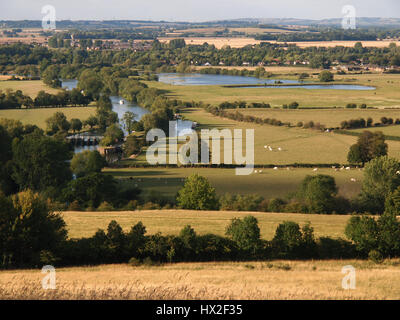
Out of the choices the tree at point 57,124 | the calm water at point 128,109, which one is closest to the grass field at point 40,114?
the tree at point 57,124

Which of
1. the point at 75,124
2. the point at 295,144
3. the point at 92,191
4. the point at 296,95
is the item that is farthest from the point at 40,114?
the point at 296,95

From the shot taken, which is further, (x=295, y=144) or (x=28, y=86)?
(x=28, y=86)

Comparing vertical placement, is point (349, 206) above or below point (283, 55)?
below

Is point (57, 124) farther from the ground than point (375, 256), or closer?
farther from the ground

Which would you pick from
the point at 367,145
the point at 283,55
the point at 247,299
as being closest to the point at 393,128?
the point at 367,145

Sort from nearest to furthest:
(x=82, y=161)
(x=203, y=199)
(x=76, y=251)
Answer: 1. (x=76, y=251)
2. (x=203, y=199)
3. (x=82, y=161)

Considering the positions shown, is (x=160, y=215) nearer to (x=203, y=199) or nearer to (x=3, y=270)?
(x=203, y=199)

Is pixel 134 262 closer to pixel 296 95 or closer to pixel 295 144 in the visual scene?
pixel 295 144

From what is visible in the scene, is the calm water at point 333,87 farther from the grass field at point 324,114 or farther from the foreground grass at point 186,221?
the foreground grass at point 186,221
